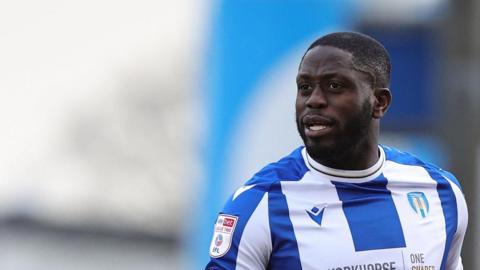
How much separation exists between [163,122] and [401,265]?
83.2 feet

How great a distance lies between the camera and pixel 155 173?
31.1 m

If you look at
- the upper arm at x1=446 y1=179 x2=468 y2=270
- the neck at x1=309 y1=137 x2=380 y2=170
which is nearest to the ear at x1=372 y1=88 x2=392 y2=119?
the neck at x1=309 y1=137 x2=380 y2=170

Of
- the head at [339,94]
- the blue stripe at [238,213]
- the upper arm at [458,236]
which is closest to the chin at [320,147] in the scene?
the head at [339,94]

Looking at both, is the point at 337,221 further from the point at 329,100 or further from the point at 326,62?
the point at 326,62

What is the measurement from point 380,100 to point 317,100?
359 mm

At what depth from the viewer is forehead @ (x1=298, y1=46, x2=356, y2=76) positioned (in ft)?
17.8

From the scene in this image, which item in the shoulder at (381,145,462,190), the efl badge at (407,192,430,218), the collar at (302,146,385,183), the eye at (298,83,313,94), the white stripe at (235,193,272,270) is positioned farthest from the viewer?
the shoulder at (381,145,462,190)

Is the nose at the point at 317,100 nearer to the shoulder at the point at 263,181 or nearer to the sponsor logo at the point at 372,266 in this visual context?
the shoulder at the point at 263,181

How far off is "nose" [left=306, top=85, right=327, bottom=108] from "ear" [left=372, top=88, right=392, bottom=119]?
0.94ft

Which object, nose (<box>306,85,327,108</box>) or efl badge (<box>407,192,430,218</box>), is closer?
nose (<box>306,85,327,108</box>)

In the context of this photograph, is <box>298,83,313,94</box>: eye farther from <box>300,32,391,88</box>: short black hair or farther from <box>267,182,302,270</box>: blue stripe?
<box>267,182,302,270</box>: blue stripe

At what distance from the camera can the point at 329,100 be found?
17.7ft

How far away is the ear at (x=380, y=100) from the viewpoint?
561 cm

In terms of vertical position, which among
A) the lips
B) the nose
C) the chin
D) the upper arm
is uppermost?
the nose
